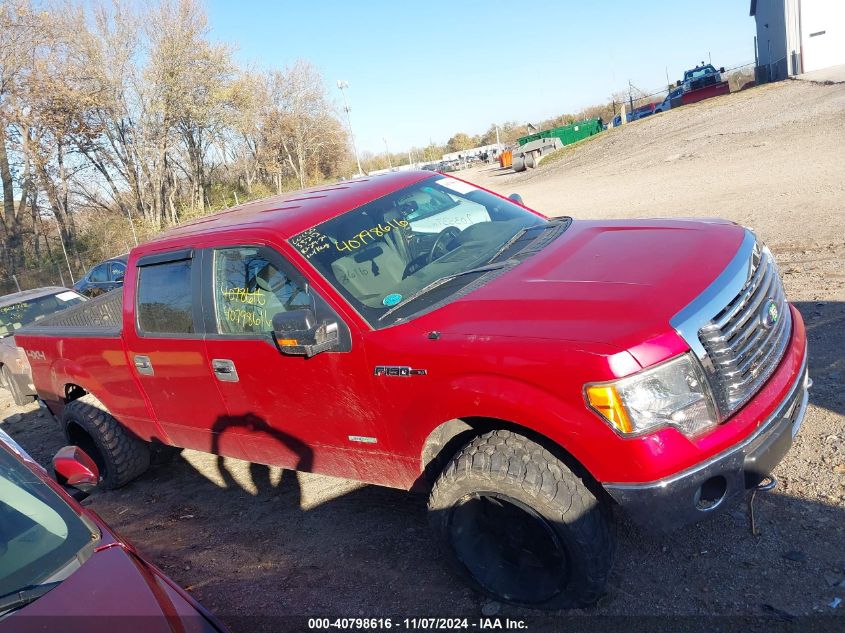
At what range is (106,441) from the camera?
16.4 feet

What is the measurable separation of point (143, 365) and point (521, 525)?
2913mm

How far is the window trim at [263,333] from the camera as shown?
10.5ft

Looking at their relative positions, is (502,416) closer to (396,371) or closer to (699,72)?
(396,371)

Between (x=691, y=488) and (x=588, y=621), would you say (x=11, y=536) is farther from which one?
(x=691, y=488)

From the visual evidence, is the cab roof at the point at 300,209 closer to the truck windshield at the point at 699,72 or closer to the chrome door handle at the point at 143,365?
the chrome door handle at the point at 143,365

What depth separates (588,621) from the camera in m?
2.79

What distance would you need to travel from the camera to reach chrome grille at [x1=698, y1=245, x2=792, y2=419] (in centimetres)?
253

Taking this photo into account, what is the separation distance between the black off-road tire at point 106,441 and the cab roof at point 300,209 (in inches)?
58.4

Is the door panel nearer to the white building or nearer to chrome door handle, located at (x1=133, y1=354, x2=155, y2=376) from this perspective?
chrome door handle, located at (x1=133, y1=354, x2=155, y2=376)

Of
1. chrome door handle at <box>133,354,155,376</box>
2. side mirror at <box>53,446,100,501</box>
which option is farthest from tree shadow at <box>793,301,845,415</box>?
chrome door handle at <box>133,354,155,376</box>

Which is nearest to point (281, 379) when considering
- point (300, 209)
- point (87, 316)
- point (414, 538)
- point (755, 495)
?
point (300, 209)

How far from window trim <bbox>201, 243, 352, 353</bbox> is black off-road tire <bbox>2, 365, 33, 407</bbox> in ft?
18.7

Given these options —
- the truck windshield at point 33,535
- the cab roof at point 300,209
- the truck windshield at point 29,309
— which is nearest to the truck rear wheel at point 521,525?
the truck windshield at point 33,535

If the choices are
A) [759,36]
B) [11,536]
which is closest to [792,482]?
[11,536]
